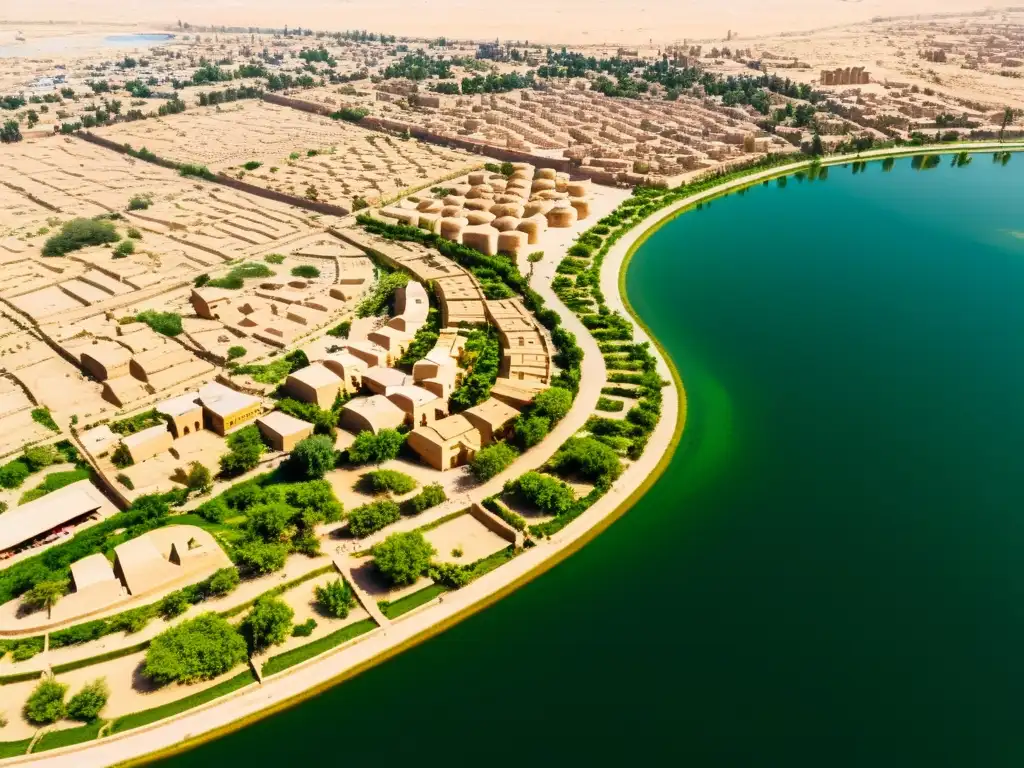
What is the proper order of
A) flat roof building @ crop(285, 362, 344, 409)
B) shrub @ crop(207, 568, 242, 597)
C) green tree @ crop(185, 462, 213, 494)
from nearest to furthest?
shrub @ crop(207, 568, 242, 597) → green tree @ crop(185, 462, 213, 494) → flat roof building @ crop(285, 362, 344, 409)

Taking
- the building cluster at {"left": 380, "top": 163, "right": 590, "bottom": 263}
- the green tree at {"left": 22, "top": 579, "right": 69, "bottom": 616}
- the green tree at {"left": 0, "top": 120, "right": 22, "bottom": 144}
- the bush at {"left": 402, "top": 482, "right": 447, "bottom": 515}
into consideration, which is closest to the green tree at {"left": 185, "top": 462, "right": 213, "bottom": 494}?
the green tree at {"left": 22, "top": 579, "right": 69, "bottom": 616}

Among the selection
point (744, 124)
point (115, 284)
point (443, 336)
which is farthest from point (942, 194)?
point (115, 284)

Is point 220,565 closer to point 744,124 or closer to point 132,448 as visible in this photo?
point 132,448

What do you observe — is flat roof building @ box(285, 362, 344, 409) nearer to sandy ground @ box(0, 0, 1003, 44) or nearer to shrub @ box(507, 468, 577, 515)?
shrub @ box(507, 468, 577, 515)

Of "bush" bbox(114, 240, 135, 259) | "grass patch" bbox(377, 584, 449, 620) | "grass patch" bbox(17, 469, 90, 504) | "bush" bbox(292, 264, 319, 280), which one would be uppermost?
"bush" bbox(114, 240, 135, 259)

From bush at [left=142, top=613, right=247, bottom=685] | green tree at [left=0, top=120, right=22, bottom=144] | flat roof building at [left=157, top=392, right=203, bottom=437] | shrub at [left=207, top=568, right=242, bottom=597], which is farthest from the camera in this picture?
green tree at [left=0, top=120, right=22, bottom=144]

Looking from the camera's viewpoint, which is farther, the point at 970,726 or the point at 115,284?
the point at 115,284
